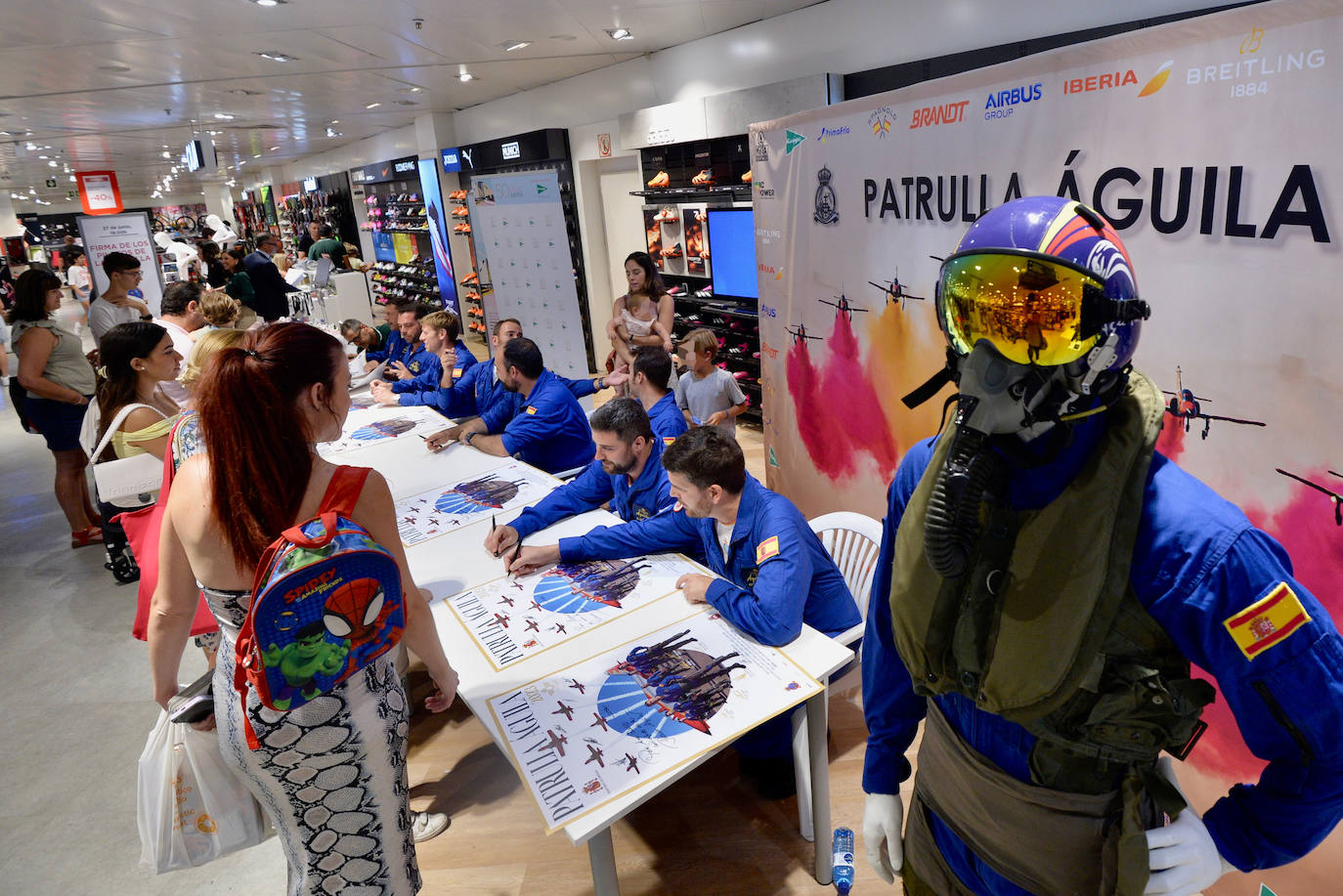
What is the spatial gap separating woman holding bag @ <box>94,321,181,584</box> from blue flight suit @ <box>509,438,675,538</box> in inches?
53.5

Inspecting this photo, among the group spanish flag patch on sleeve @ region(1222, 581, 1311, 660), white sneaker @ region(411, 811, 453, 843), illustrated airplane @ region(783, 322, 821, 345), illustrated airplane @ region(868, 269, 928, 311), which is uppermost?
illustrated airplane @ region(868, 269, 928, 311)

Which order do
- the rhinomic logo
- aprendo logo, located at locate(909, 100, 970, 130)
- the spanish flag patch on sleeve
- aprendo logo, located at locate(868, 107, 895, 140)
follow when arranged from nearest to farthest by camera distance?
the spanish flag patch on sleeve, aprendo logo, located at locate(909, 100, 970, 130), aprendo logo, located at locate(868, 107, 895, 140), the rhinomic logo

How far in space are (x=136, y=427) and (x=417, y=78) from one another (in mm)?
4942

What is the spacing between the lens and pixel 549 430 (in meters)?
3.80

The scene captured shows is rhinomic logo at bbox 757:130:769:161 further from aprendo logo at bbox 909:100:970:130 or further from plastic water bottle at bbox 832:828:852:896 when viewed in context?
plastic water bottle at bbox 832:828:852:896

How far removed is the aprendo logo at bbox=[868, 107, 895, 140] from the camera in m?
2.61

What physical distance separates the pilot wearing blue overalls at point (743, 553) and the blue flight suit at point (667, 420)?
81cm

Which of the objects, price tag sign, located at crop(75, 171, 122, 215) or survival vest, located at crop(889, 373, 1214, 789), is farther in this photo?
price tag sign, located at crop(75, 171, 122, 215)

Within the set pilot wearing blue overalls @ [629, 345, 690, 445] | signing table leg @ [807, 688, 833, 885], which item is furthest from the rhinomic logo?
signing table leg @ [807, 688, 833, 885]

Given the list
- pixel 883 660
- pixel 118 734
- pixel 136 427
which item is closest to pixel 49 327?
pixel 136 427

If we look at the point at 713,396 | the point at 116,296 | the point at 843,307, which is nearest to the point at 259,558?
the point at 843,307

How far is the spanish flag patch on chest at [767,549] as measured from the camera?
196cm

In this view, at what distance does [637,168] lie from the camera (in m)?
7.14

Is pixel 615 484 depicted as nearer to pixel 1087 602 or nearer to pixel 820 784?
pixel 820 784
